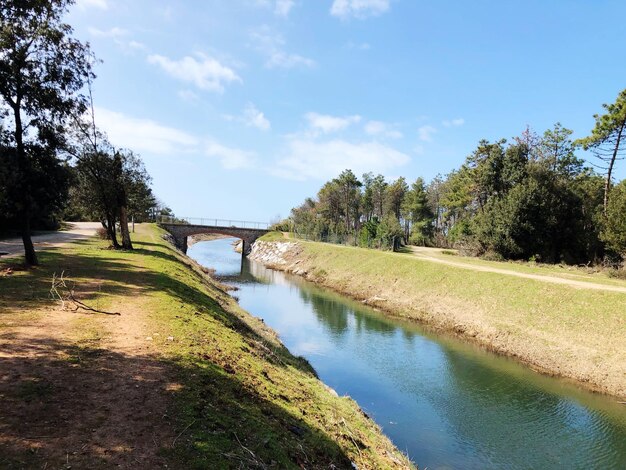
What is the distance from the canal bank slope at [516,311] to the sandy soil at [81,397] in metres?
21.6

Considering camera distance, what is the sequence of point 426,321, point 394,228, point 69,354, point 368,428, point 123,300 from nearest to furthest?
1. point 69,354
2. point 368,428
3. point 123,300
4. point 426,321
5. point 394,228

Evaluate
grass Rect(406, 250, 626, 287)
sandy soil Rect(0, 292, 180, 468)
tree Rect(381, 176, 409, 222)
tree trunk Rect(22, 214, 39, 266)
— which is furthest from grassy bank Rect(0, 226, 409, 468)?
tree Rect(381, 176, 409, 222)

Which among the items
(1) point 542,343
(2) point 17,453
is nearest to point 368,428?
(2) point 17,453

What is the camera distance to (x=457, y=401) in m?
18.4

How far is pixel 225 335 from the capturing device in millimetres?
14242

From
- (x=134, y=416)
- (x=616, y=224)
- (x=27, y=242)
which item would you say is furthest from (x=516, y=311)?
(x=27, y=242)

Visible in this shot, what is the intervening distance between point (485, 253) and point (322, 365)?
34407 millimetres

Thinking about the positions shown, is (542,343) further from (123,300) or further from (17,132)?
(17,132)

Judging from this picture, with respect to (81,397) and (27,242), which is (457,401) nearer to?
(81,397)

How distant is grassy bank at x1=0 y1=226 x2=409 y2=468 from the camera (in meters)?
6.58

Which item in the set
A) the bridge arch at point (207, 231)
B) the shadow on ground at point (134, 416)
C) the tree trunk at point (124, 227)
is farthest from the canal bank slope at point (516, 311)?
the bridge arch at point (207, 231)

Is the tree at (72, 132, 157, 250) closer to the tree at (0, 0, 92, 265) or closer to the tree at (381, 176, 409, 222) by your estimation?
the tree at (0, 0, 92, 265)

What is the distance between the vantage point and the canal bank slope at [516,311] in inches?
853

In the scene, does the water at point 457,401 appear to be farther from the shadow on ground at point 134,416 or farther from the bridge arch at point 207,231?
the bridge arch at point 207,231
